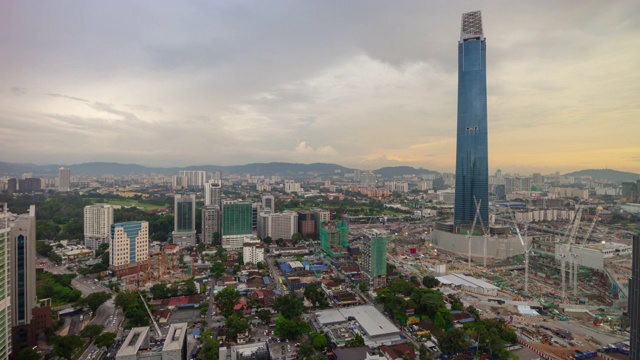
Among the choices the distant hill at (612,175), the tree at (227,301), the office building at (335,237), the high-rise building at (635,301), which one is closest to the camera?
the high-rise building at (635,301)

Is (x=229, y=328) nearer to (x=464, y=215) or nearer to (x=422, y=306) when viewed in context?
(x=422, y=306)

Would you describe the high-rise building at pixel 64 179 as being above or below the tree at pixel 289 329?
above

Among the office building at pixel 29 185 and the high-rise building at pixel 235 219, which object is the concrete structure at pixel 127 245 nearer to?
the office building at pixel 29 185

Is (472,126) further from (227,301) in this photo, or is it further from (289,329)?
(227,301)

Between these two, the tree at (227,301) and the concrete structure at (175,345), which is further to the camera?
the tree at (227,301)

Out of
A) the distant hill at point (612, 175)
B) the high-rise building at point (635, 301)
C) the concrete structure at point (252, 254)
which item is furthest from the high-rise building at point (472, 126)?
the high-rise building at point (635, 301)

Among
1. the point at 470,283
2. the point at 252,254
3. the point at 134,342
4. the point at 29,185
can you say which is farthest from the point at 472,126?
the point at 29,185

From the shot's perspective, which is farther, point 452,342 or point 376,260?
point 376,260
